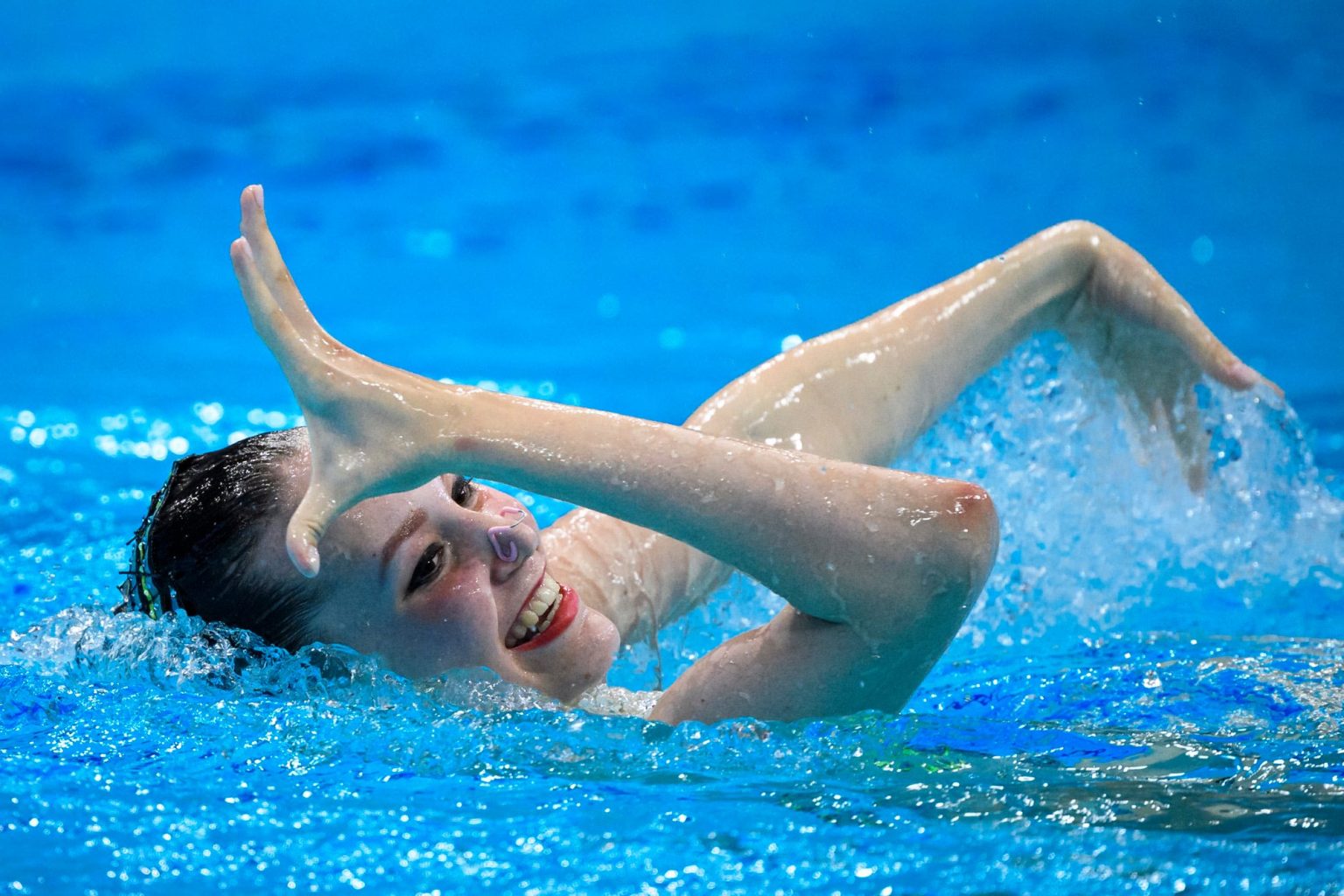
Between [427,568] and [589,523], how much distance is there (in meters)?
0.53

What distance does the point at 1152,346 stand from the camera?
2518 millimetres

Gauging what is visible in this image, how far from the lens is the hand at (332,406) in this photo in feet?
5.32

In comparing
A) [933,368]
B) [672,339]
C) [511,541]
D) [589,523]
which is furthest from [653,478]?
[672,339]

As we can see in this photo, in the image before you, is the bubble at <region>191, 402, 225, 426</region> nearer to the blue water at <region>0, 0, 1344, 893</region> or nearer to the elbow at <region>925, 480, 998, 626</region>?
the blue water at <region>0, 0, 1344, 893</region>

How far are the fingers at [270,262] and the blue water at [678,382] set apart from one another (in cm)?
52

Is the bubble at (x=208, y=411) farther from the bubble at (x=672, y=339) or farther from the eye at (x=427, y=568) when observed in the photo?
the eye at (x=427, y=568)

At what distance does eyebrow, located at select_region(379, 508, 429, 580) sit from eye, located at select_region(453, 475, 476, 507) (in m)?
0.09

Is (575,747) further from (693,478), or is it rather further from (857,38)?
(857,38)

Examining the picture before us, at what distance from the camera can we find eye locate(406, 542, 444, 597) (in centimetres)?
189

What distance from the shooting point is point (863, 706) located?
6.11 feet

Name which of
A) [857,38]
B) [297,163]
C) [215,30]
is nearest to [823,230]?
[857,38]

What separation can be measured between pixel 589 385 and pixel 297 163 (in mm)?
1935

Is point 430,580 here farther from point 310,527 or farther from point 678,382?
point 678,382

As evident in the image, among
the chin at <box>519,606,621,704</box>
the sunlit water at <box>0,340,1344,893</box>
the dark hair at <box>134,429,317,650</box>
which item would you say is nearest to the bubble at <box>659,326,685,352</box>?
the sunlit water at <box>0,340,1344,893</box>
